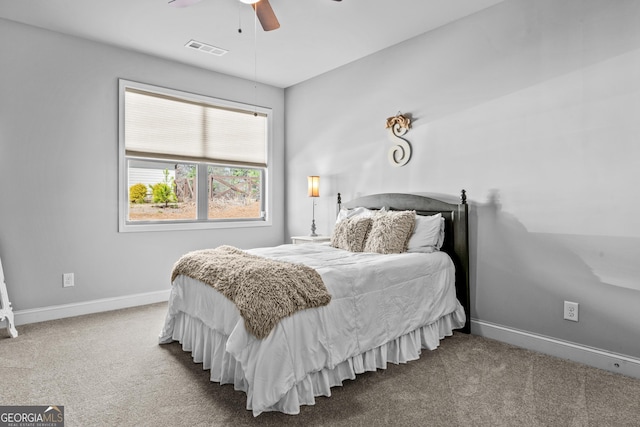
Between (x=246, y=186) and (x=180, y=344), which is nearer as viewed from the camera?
(x=180, y=344)

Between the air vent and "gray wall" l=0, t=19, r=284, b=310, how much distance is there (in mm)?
546

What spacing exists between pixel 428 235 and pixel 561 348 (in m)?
1.19

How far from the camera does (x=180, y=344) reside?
2900 millimetres

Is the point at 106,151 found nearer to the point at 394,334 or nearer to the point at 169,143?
the point at 169,143

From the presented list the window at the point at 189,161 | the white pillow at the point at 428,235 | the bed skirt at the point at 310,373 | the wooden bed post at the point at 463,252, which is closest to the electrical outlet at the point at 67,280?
the window at the point at 189,161

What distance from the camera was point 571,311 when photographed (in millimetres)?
2621

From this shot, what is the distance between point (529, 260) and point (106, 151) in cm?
391

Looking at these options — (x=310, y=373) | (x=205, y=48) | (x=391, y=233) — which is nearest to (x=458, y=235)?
(x=391, y=233)

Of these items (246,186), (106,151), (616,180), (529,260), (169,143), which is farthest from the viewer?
(246,186)

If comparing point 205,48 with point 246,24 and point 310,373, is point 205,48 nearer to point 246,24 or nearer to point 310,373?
point 246,24

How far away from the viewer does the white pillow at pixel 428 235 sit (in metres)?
3.08

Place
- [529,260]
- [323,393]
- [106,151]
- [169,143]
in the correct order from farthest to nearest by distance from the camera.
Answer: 1. [169,143]
2. [106,151]
3. [529,260]
4. [323,393]

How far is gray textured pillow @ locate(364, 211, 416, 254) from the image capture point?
3082 millimetres

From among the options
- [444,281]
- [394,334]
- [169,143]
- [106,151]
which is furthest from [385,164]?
[106,151]
